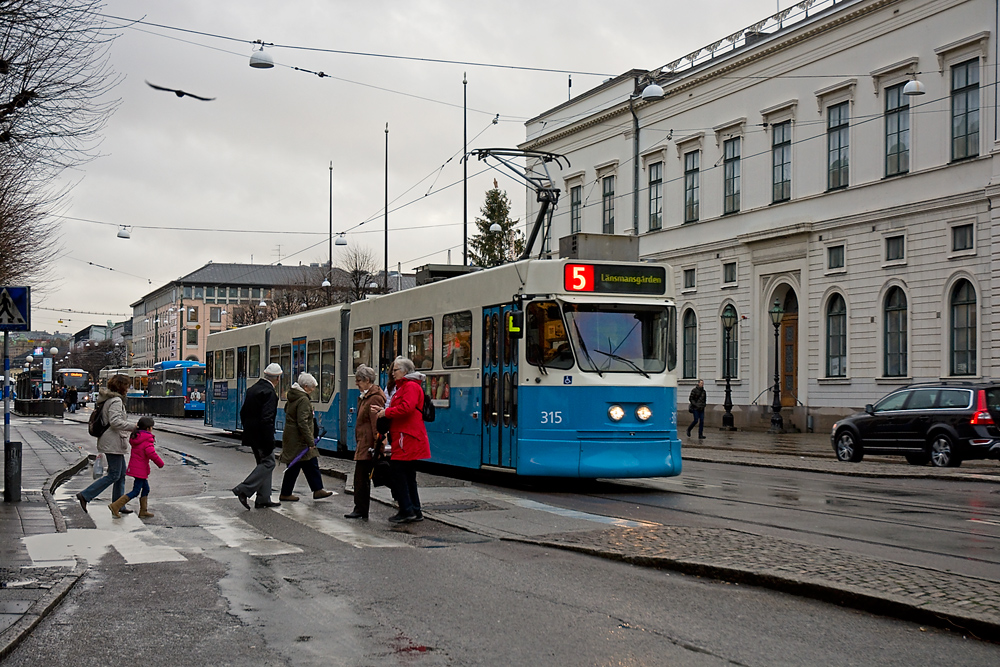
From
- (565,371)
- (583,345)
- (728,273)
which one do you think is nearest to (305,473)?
(565,371)

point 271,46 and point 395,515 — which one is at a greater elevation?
point 271,46

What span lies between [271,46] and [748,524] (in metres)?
16.5

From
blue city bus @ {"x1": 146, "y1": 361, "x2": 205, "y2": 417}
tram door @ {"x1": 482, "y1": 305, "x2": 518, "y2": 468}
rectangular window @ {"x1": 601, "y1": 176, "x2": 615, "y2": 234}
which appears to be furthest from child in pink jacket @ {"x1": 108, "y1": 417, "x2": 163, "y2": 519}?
blue city bus @ {"x1": 146, "y1": 361, "x2": 205, "y2": 417}

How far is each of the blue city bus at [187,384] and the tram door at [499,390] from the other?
49418 mm

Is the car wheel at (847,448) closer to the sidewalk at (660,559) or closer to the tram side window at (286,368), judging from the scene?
the sidewalk at (660,559)

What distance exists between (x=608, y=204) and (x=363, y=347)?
89.7 ft

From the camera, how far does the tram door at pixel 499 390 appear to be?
15.4 m

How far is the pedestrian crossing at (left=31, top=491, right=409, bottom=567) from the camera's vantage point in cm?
997

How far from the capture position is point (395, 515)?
12.1 meters

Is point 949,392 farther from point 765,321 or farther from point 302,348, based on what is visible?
point 765,321

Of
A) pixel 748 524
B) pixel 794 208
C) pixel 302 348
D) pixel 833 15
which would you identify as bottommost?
pixel 748 524

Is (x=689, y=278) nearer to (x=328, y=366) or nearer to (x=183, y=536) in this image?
(x=328, y=366)

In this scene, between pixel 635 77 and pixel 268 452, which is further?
pixel 635 77

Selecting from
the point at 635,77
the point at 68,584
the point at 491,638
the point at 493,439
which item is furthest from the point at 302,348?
the point at 635,77
